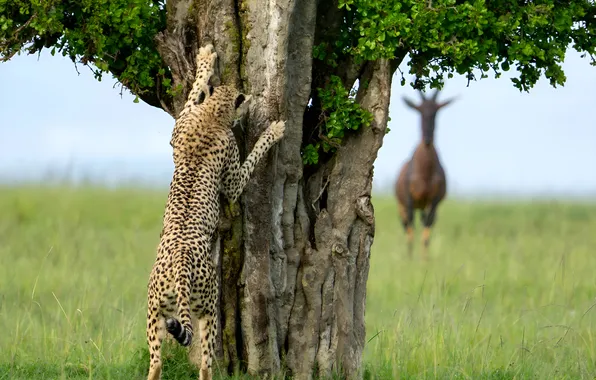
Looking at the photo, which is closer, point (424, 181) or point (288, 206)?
point (288, 206)

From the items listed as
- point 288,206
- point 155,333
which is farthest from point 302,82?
point 155,333

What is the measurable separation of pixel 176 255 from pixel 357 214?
187cm

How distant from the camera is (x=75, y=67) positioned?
7.83 m

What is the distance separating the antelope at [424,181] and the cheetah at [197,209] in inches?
416

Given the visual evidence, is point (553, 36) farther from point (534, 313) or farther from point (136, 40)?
point (534, 313)

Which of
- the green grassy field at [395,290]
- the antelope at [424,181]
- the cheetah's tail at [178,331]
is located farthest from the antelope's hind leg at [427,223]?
the cheetah's tail at [178,331]

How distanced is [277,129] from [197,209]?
99 centimetres

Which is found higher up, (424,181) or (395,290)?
(424,181)

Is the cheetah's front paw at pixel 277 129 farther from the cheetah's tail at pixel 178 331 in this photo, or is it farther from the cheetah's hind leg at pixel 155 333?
the cheetah's tail at pixel 178 331

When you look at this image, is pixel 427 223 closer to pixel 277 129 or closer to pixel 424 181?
pixel 424 181

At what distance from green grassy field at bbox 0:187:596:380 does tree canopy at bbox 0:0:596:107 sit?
2.06 m

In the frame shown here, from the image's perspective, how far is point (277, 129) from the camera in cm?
699

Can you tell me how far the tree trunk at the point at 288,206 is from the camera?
706 cm

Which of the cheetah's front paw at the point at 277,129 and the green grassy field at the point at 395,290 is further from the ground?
the cheetah's front paw at the point at 277,129
